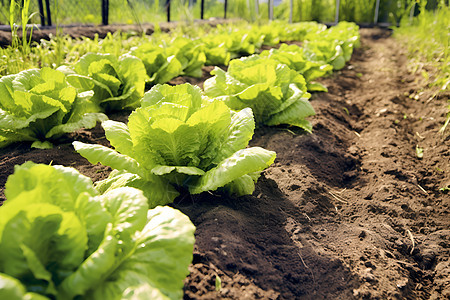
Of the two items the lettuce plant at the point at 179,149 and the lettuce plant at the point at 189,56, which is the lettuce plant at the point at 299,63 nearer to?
the lettuce plant at the point at 189,56

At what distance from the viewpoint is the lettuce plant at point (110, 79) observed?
3.53m

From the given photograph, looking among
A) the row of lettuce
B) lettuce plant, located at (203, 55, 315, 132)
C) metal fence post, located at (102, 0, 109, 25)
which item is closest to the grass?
lettuce plant, located at (203, 55, 315, 132)

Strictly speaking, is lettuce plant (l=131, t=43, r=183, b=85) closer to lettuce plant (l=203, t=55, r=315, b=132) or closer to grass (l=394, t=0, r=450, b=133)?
lettuce plant (l=203, t=55, r=315, b=132)

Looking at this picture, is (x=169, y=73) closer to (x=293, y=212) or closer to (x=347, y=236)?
(x=293, y=212)

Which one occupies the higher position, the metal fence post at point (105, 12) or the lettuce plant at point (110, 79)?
the metal fence post at point (105, 12)

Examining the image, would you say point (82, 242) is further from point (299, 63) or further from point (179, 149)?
point (299, 63)

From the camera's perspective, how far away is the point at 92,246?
1.41m

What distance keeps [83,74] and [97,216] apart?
100 inches

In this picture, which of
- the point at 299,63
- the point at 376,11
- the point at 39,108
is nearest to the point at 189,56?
the point at 299,63

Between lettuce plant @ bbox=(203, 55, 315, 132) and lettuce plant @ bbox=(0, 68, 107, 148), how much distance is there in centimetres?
120

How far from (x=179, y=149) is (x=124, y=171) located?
0.40 m

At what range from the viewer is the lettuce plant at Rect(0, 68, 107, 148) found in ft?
9.09

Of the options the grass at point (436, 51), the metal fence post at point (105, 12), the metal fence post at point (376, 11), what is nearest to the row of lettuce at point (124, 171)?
the grass at point (436, 51)

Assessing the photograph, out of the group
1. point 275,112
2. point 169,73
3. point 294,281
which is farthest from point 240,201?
point 169,73
